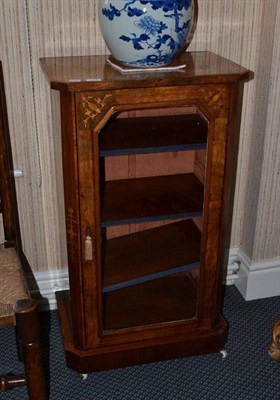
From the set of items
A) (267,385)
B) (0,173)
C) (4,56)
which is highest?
(4,56)

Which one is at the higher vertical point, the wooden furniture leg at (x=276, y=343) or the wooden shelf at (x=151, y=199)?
the wooden furniture leg at (x=276, y=343)

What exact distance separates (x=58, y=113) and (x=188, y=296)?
2.51 feet

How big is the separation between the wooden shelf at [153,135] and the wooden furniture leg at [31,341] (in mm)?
468

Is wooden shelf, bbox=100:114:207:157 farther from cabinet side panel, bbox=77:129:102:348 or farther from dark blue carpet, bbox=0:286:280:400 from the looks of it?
dark blue carpet, bbox=0:286:280:400

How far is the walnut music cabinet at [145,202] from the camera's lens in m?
1.48

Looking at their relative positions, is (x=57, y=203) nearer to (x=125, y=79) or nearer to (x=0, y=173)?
(x=0, y=173)

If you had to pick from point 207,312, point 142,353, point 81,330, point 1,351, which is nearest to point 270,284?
point 207,312

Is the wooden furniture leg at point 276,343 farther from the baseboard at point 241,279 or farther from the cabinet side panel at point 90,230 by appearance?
the baseboard at point 241,279

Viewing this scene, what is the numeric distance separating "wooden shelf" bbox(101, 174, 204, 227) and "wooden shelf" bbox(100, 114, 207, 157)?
0.18 meters

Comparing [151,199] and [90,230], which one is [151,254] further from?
[90,230]

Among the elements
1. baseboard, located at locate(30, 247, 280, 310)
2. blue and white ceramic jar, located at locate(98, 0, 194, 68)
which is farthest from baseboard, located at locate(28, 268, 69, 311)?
blue and white ceramic jar, located at locate(98, 0, 194, 68)

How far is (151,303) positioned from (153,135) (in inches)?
23.6

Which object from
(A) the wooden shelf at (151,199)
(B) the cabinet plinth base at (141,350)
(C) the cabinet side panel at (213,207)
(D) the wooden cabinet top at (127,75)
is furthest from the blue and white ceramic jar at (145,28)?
(B) the cabinet plinth base at (141,350)

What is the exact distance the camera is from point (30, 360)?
4.67 ft
